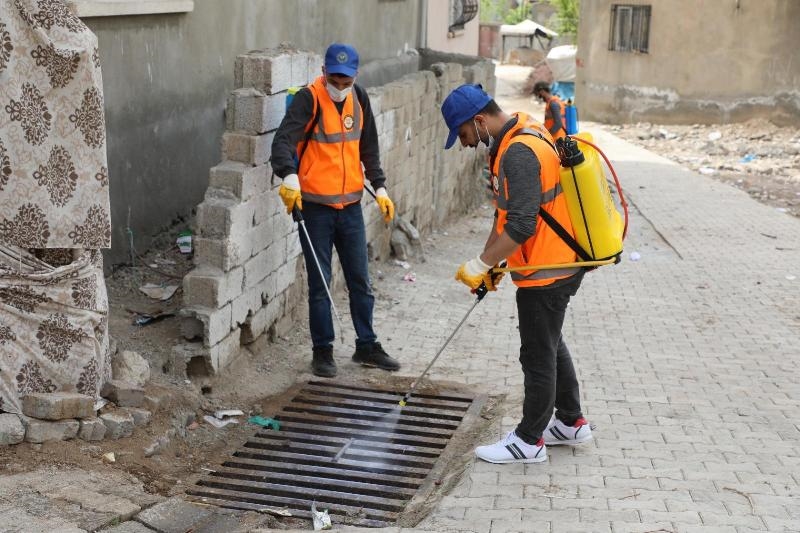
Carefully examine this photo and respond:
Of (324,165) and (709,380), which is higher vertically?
(324,165)

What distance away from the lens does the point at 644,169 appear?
55.6 feet

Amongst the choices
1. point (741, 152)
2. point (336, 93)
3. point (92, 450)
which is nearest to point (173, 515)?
point (92, 450)

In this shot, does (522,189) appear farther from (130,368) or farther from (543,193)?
(130,368)

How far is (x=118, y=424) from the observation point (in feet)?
16.2

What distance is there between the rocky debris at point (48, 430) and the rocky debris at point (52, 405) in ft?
0.09

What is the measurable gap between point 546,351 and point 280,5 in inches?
219

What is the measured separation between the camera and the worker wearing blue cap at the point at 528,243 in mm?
4516

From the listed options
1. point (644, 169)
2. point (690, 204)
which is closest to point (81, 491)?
point (690, 204)

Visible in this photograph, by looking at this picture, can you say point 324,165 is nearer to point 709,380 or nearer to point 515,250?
point 515,250

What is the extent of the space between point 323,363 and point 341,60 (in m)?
1.89

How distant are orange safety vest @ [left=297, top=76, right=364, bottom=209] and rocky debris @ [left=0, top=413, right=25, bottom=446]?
2271 mm

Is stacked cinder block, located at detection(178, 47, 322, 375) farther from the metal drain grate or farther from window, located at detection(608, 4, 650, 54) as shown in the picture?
window, located at detection(608, 4, 650, 54)

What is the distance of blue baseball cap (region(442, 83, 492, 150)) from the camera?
4734 mm

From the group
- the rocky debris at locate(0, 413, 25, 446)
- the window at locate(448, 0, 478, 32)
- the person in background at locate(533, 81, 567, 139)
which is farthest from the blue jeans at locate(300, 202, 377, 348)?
the window at locate(448, 0, 478, 32)
